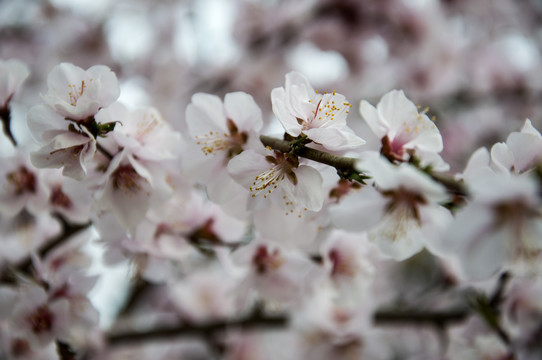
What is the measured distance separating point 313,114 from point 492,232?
1.06 feet

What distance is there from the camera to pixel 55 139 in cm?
75

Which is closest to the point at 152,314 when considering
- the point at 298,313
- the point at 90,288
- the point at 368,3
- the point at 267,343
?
the point at 267,343

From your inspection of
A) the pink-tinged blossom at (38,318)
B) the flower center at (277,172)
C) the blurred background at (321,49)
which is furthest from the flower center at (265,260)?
the blurred background at (321,49)

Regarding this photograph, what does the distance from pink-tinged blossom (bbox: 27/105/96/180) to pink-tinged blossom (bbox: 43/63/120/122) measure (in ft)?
0.07

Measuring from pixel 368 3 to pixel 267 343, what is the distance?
5.48ft

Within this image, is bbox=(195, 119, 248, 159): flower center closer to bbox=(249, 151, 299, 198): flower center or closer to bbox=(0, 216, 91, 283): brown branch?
bbox=(249, 151, 299, 198): flower center

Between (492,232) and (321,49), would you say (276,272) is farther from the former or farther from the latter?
(321,49)

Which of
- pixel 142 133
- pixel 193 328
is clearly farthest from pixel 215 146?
pixel 193 328

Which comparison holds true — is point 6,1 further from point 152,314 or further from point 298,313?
point 298,313

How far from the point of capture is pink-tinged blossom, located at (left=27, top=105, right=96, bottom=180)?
2.48 feet

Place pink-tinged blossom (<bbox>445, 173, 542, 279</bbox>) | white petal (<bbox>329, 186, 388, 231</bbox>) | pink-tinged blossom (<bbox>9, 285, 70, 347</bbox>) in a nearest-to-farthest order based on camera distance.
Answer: pink-tinged blossom (<bbox>445, 173, 542, 279</bbox>) → white petal (<bbox>329, 186, 388, 231</bbox>) → pink-tinged blossom (<bbox>9, 285, 70, 347</bbox>)

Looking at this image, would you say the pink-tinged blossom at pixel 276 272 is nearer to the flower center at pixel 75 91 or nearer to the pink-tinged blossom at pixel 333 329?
the pink-tinged blossom at pixel 333 329

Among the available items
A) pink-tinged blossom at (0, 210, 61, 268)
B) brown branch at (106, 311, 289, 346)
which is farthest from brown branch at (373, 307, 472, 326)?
pink-tinged blossom at (0, 210, 61, 268)

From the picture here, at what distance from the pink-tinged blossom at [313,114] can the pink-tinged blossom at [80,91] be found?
0.27 m
